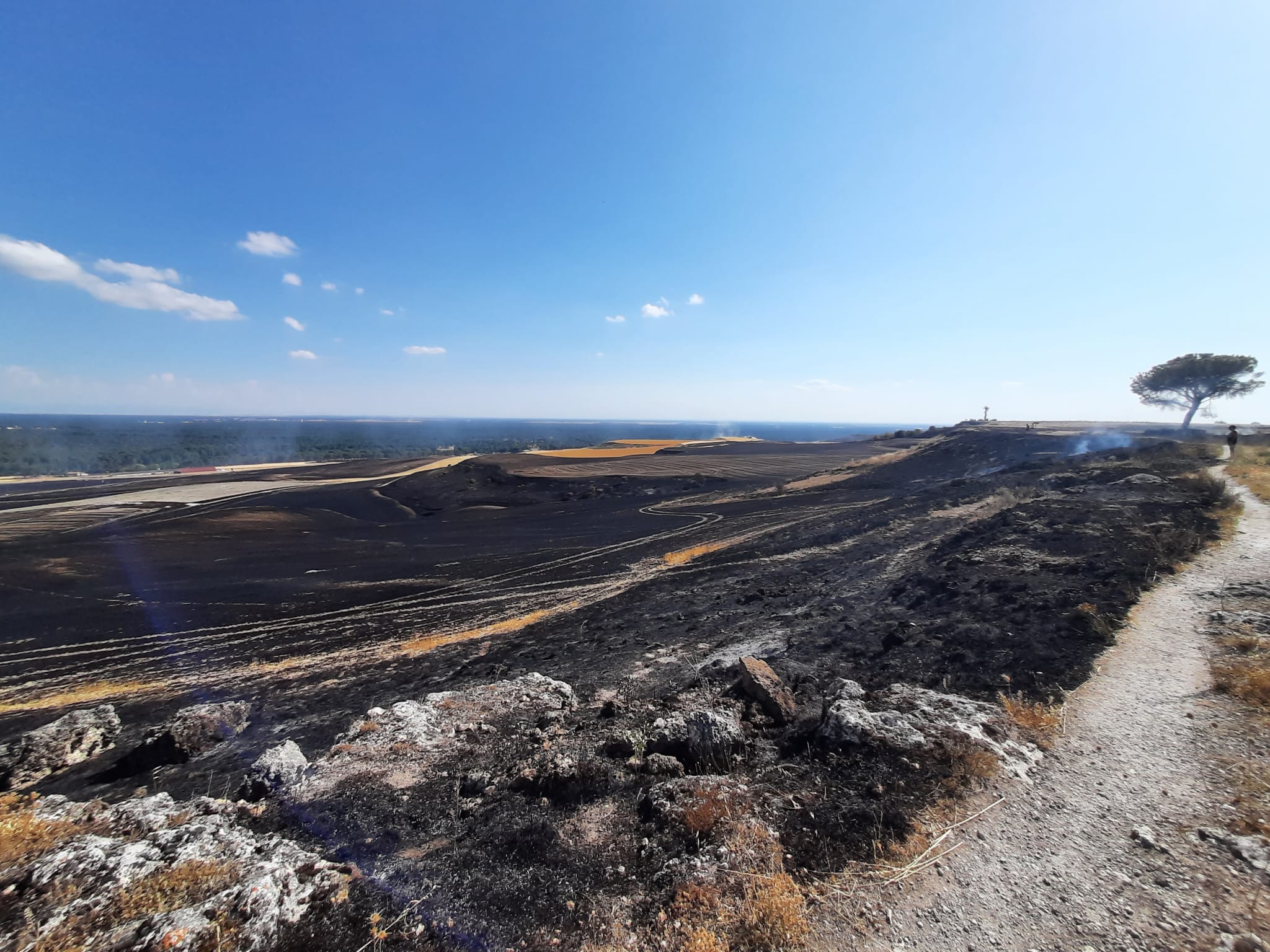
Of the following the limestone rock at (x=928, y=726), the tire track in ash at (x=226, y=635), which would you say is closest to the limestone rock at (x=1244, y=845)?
the limestone rock at (x=928, y=726)

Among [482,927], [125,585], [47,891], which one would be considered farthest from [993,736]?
[125,585]

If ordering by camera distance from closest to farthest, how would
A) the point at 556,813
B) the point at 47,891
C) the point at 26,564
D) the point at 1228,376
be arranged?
the point at 47,891 < the point at 556,813 < the point at 26,564 < the point at 1228,376

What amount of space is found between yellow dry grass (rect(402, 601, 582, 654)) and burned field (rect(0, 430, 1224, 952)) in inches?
6.6

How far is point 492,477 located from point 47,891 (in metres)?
35.0

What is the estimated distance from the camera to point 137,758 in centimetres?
741

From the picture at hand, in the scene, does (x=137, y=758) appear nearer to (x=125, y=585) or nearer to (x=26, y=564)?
(x=125, y=585)

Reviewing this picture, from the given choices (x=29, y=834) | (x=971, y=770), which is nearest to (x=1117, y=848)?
(x=971, y=770)

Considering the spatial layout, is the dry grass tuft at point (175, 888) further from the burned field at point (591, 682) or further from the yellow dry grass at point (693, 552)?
the yellow dry grass at point (693, 552)

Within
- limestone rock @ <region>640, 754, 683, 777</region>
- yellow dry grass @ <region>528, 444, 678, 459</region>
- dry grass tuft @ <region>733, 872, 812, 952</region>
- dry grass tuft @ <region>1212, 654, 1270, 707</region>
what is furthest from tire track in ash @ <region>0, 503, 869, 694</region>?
yellow dry grass @ <region>528, 444, 678, 459</region>

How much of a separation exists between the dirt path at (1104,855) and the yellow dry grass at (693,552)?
12.9 metres

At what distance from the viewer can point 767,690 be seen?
7328 mm

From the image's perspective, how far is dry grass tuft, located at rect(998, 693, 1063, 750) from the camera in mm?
5426

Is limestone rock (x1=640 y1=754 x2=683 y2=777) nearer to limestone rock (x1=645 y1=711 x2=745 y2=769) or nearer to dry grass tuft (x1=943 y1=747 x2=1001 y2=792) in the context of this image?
limestone rock (x1=645 y1=711 x2=745 y2=769)

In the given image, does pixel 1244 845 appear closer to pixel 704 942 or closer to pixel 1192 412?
pixel 704 942
